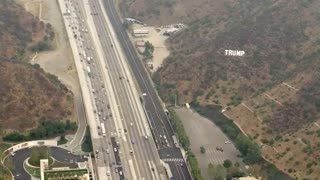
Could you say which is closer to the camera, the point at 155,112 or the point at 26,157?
the point at 26,157

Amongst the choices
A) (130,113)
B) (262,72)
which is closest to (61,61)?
(130,113)

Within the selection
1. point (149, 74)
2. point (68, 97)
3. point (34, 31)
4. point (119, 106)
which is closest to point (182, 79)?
point (149, 74)

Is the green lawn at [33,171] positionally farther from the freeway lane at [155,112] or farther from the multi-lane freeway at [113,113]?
the freeway lane at [155,112]

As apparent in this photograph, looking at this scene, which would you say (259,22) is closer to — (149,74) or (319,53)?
(319,53)

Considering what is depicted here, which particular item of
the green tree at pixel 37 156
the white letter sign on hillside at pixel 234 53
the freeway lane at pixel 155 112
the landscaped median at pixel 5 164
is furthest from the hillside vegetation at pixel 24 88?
the white letter sign on hillside at pixel 234 53

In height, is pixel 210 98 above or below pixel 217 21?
below

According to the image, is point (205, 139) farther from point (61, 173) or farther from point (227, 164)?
point (61, 173)
